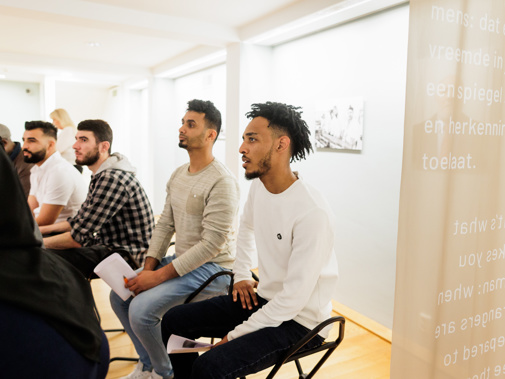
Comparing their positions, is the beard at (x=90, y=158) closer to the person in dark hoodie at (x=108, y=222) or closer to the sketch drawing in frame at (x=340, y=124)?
the person in dark hoodie at (x=108, y=222)

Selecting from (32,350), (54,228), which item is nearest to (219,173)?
(54,228)

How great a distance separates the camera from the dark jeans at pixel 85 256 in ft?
8.33

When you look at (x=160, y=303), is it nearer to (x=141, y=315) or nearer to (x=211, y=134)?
(x=141, y=315)

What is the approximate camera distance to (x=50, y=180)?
3074mm

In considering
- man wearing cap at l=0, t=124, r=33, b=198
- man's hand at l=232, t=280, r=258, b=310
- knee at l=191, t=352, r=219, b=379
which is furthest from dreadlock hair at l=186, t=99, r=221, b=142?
man wearing cap at l=0, t=124, r=33, b=198

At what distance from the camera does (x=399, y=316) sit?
1.58 metres

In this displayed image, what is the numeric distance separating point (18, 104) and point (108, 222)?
8.45 metres

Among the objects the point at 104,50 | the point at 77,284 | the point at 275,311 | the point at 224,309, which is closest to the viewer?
the point at 77,284

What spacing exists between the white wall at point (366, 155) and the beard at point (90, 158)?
6.71ft

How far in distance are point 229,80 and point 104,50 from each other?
8.23 ft

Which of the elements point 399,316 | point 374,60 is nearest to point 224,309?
point 399,316

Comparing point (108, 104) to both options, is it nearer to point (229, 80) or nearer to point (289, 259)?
point (229, 80)

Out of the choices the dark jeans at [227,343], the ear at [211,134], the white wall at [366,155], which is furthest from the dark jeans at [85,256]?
the white wall at [366,155]

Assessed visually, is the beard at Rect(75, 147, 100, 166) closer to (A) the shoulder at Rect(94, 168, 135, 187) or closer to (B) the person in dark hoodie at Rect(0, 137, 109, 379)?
(A) the shoulder at Rect(94, 168, 135, 187)
